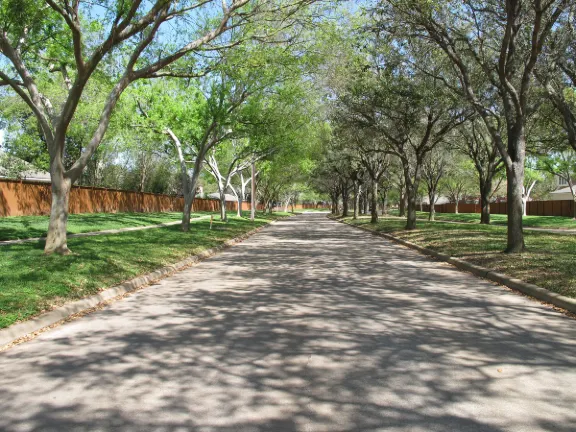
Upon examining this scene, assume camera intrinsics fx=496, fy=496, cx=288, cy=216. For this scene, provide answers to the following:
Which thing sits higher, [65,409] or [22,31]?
[22,31]

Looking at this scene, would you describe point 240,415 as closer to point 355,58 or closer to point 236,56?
point 236,56

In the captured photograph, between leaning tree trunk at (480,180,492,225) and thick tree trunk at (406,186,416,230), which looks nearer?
thick tree trunk at (406,186,416,230)

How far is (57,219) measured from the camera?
10.9 metres

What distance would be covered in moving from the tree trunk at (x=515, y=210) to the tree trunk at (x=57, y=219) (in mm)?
10508

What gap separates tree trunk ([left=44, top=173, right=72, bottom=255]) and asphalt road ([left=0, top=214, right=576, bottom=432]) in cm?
359

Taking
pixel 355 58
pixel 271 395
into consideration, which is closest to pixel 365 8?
pixel 355 58

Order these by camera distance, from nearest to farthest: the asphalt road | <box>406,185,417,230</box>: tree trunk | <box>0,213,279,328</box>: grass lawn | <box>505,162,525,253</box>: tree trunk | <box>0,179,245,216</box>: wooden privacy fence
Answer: the asphalt road < <box>0,213,279,328</box>: grass lawn < <box>505,162,525,253</box>: tree trunk < <box>0,179,245,216</box>: wooden privacy fence < <box>406,185,417,230</box>: tree trunk

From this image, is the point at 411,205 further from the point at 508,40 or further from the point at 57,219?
Result: the point at 57,219

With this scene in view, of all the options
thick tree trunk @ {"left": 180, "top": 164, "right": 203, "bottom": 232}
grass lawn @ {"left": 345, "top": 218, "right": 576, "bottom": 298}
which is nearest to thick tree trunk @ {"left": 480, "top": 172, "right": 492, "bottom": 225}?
grass lawn @ {"left": 345, "top": 218, "right": 576, "bottom": 298}

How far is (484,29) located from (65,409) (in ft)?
48.5

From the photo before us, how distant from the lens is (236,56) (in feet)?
49.3

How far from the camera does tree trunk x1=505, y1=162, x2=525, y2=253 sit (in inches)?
483

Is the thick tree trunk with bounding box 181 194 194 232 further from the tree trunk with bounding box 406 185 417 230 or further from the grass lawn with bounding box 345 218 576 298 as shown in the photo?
the tree trunk with bounding box 406 185 417 230

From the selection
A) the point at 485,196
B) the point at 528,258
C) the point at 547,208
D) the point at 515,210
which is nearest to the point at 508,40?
the point at 515,210
